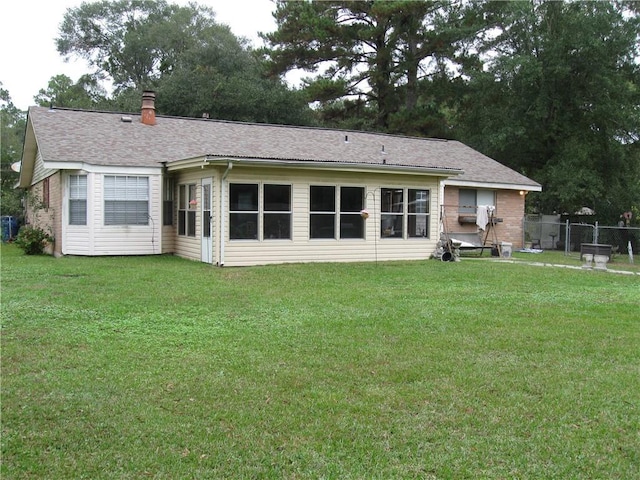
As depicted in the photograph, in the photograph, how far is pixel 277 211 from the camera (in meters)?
13.4

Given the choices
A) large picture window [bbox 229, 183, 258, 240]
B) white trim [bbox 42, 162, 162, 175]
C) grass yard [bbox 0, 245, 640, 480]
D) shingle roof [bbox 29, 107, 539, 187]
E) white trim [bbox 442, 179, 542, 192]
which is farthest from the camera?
white trim [bbox 442, 179, 542, 192]

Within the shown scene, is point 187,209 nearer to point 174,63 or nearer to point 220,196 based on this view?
point 220,196

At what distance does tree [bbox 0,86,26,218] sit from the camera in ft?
79.6

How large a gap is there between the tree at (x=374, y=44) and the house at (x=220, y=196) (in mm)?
13247

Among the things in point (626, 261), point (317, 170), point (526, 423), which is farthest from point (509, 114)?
point (526, 423)

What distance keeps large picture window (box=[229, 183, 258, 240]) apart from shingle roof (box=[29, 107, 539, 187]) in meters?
0.77

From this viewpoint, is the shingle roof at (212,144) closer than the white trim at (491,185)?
Yes

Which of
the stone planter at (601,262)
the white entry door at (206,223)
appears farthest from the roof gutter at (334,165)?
the stone planter at (601,262)

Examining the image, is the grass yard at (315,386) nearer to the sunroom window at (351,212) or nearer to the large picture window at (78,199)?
the sunroom window at (351,212)

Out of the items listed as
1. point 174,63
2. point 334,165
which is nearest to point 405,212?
point 334,165

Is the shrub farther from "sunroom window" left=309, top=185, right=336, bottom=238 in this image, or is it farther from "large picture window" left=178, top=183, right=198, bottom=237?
"sunroom window" left=309, top=185, right=336, bottom=238

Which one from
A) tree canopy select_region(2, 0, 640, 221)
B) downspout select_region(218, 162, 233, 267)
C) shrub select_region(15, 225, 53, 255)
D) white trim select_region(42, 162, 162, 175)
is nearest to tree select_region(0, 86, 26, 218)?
tree canopy select_region(2, 0, 640, 221)

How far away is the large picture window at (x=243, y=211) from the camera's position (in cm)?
1295

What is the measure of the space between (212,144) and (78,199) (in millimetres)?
4117
